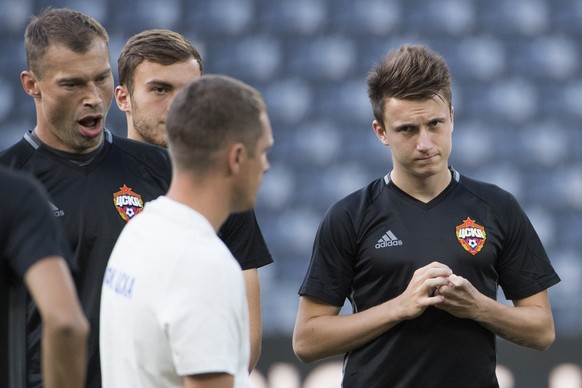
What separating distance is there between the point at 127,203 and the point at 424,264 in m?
0.88

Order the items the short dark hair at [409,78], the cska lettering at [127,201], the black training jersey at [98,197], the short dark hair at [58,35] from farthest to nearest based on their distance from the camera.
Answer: the short dark hair at [409,78] → the short dark hair at [58,35] → the cska lettering at [127,201] → the black training jersey at [98,197]

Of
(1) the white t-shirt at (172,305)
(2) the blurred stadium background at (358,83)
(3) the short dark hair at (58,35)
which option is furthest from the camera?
(2) the blurred stadium background at (358,83)

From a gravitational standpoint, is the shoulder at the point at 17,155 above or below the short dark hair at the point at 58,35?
below

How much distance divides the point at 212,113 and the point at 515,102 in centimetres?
506

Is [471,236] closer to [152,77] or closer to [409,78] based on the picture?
[409,78]

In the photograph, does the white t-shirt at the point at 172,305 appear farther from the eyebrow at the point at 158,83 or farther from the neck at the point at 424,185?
the eyebrow at the point at 158,83

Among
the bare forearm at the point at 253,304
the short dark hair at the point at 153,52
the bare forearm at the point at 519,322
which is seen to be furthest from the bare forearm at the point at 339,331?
the short dark hair at the point at 153,52

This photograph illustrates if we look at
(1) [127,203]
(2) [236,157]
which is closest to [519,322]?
(1) [127,203]

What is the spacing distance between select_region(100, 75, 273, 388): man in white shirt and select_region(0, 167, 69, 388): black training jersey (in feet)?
0.54

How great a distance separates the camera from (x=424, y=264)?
3.15 meters

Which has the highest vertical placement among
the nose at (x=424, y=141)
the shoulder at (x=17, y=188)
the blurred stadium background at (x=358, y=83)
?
the blurred stadium background at (x=358, y=83)

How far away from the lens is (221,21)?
7.16m

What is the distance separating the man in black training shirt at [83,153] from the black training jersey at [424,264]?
26 cm

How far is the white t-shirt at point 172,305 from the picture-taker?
2027 mm
